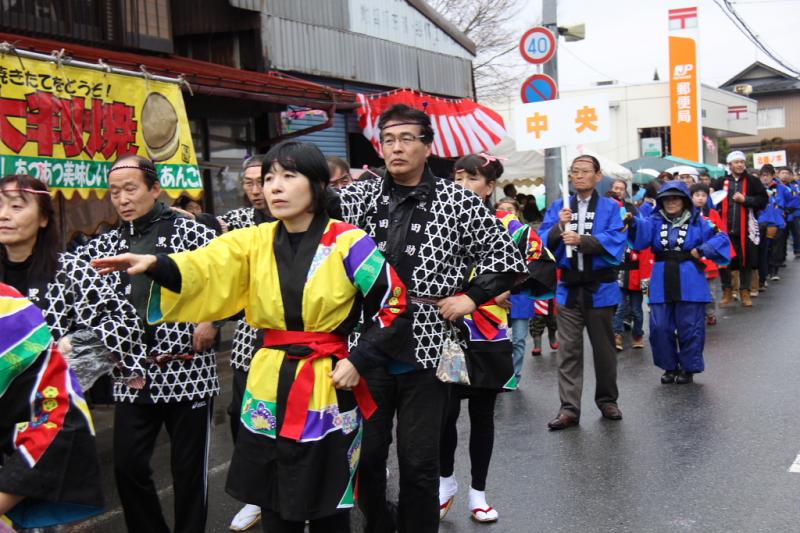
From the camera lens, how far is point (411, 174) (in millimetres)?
4230

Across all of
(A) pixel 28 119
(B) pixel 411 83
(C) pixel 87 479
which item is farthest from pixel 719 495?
(B) pixel 411 83

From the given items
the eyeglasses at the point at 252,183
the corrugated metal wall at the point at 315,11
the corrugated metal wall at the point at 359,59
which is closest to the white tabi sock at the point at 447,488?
the eyeglasses at the point at 252,183

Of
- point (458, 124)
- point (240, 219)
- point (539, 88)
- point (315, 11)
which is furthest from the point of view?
point (458, 124)

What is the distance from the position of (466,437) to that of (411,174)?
3.28 metres

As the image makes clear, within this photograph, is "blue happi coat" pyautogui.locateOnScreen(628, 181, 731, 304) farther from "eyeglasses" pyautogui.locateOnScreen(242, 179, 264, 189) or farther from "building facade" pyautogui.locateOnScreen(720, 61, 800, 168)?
"building facade" pyautogui.locateOnScreen(720, 61, 800, 168)

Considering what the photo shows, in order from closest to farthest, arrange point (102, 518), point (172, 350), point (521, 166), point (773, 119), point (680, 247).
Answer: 1. point (172, 350)
2. point (102, 518)
3. point (680, 247)
4. point (521, 166)
5. point (773, 119)

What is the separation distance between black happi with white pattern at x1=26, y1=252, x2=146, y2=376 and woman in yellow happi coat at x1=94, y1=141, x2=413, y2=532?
0.54m

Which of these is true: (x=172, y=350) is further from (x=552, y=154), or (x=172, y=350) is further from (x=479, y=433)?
(x=552, y=154)

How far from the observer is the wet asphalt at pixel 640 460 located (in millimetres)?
5020

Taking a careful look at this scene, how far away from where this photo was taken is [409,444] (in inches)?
159

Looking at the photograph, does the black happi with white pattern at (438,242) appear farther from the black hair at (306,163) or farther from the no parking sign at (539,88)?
the no parking sign at (539,88)

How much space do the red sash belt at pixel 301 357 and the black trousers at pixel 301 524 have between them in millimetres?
350

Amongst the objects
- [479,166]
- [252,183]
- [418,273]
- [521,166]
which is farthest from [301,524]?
[521,166]

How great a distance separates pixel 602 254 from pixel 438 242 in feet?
10.2
